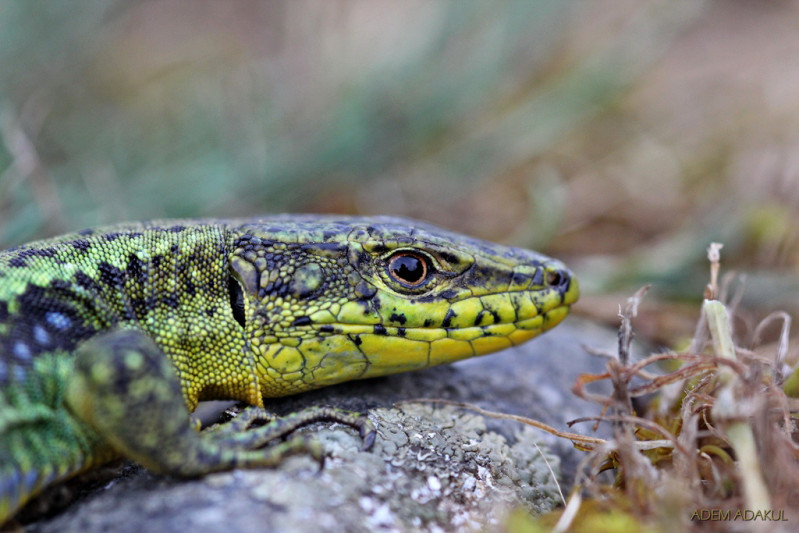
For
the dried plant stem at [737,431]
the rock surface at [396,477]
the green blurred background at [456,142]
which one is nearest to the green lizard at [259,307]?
the rock surface at [396,477]

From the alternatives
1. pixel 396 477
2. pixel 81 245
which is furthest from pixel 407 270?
pixel 81 245

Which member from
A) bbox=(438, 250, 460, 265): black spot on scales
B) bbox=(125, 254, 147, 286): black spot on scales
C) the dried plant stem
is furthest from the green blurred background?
the dried plant stem

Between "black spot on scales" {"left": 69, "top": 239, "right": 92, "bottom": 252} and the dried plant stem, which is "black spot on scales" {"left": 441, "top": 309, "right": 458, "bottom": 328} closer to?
the dried plant stem

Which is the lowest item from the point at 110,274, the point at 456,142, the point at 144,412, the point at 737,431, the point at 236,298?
the point at 737,431

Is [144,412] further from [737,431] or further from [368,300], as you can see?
[737,431]

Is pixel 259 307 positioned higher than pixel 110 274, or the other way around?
pixel 110 274

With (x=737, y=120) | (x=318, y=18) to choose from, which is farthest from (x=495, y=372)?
(x=737, y=120)
